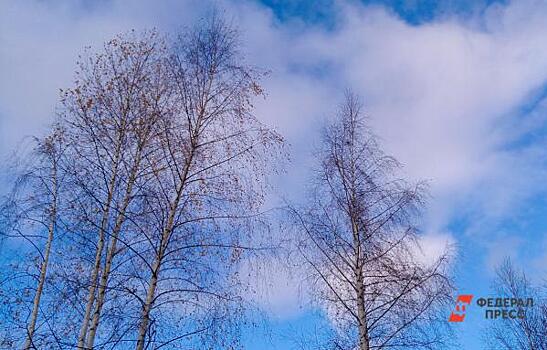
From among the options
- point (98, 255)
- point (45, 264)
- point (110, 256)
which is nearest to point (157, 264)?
point (110, 256)

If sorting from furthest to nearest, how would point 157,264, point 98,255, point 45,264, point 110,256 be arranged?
point 45,264 → point 98,255 → point 110,256 → point 157,264

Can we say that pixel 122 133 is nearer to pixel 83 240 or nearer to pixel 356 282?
pixel 83 240

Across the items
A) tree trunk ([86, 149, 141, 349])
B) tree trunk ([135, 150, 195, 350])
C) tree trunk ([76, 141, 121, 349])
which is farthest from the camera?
tree trunk ([76, 141, 121, 349])

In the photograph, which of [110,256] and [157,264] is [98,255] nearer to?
[110,256]

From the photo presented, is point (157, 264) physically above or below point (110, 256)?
below

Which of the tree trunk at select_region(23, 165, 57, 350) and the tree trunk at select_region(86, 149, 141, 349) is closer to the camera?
the tree trunk at select_region(86, 149, 141, 349)

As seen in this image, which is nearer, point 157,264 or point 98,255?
point 157,264

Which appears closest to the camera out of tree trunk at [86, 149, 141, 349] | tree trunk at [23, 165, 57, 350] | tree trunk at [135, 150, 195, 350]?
tree trunk at [135, 150, 195, 350]

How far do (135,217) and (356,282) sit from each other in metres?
4.45

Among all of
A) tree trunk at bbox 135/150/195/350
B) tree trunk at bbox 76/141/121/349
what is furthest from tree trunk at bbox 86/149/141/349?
tree trunk at bbox 135/150/195/350

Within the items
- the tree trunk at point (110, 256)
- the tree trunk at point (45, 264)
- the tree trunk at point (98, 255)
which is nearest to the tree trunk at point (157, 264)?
the tree trunk at point (110, 256)

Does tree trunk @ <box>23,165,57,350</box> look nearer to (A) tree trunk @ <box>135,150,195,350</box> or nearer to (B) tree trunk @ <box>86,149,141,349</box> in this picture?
(B) tree trunk @ <box>86,149,141,349</box>

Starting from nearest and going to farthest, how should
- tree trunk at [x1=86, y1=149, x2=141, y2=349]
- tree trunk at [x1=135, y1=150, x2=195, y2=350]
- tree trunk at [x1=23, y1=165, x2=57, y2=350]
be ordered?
tree trunk at [x1=135, y1=150, x2=195, y2=350] → tree trunk at [x1=86, y1=149, x2=141, y2=349] → tree trunk at [x1=23, y1=165, x2=57, y2=350]

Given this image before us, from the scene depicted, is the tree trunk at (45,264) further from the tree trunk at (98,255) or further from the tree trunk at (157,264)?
the tree trunk at (157,264)
